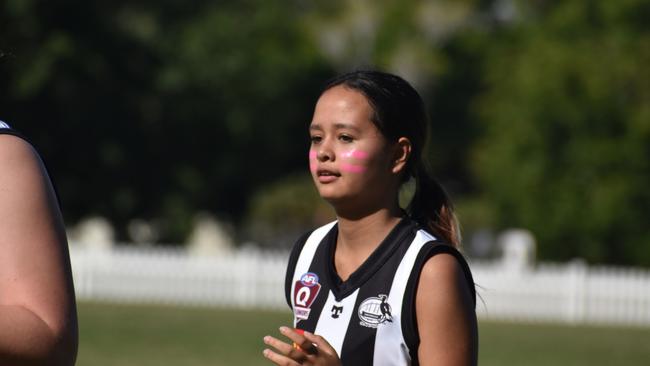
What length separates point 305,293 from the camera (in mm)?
3857

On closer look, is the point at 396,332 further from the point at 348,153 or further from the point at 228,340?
the point at 228,340

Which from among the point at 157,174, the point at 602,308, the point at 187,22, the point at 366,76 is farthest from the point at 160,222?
the point at 366,76

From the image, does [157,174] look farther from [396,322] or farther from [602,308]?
[396,322]

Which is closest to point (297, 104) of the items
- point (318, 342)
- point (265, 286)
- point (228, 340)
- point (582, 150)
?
point (582, 150)

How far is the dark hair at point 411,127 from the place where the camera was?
3721 millimetres

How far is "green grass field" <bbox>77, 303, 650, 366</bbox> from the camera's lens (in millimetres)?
14281

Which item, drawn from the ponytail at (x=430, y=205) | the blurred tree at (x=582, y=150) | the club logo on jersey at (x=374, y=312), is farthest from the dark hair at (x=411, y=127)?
the blurred tree at (x=582, y=150)

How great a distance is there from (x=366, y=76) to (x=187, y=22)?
1593 inches

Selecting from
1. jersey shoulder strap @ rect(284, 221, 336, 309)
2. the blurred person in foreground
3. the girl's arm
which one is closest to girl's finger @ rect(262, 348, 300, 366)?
the girl's arm

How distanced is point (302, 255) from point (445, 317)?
2.51 feet

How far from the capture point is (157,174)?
132 feet

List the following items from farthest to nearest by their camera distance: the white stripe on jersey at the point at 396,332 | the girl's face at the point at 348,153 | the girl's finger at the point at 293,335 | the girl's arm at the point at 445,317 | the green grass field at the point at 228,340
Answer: the green grass field at the point at 228,340
the girl's face at the point at 348,153
the white stripe on jersey at the point at 396,332
the girl's arm at the point at 445,317
the girl's finger at the point at 293,335

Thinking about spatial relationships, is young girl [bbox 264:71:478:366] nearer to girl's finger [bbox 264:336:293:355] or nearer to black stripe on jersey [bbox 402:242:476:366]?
black stripe on jersey [bbox 402:242:476:366]

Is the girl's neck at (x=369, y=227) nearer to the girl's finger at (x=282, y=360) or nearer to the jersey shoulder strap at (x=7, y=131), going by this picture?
the girl's finger at (x=282, y=360)
